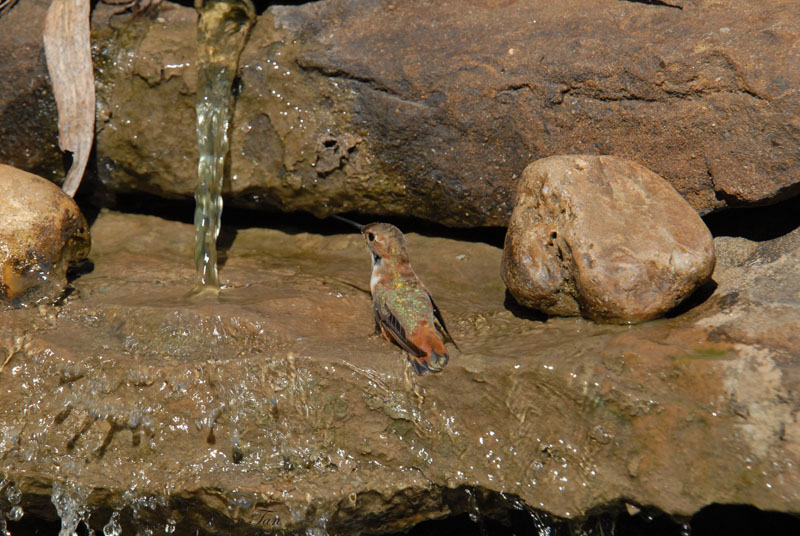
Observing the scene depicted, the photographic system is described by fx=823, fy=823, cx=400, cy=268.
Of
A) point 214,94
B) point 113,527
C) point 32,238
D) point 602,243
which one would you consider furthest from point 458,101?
point 113,527

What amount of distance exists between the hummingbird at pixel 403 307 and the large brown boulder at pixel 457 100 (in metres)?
0.81

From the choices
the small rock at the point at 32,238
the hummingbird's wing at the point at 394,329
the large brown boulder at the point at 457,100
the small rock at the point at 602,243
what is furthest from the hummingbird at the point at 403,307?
the small rock at the point at 32,238

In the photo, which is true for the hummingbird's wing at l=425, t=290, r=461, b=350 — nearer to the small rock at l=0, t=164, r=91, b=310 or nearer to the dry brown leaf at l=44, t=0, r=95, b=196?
the small rock at l=0, t=164, r=91, b=310

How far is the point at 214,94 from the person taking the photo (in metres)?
5.41

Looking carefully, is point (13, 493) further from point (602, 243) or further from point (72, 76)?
point (602, 243)

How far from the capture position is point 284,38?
5398 mm

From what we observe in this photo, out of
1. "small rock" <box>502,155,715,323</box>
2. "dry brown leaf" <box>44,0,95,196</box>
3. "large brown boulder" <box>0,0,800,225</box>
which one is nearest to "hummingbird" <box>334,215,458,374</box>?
"small rock" <box>502,155,715,323</box>

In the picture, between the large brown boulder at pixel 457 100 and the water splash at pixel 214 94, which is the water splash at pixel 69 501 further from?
the large brown boulder at pixel 457 100

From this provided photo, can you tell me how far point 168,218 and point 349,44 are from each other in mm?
1942

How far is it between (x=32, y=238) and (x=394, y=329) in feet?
6.97

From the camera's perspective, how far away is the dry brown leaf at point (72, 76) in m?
5.53

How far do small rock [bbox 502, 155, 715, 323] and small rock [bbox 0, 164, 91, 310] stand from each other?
256 centimetres

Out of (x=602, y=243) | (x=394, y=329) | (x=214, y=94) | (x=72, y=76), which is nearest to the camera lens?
(x=602, y=243)

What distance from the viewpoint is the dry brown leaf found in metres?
5.53
